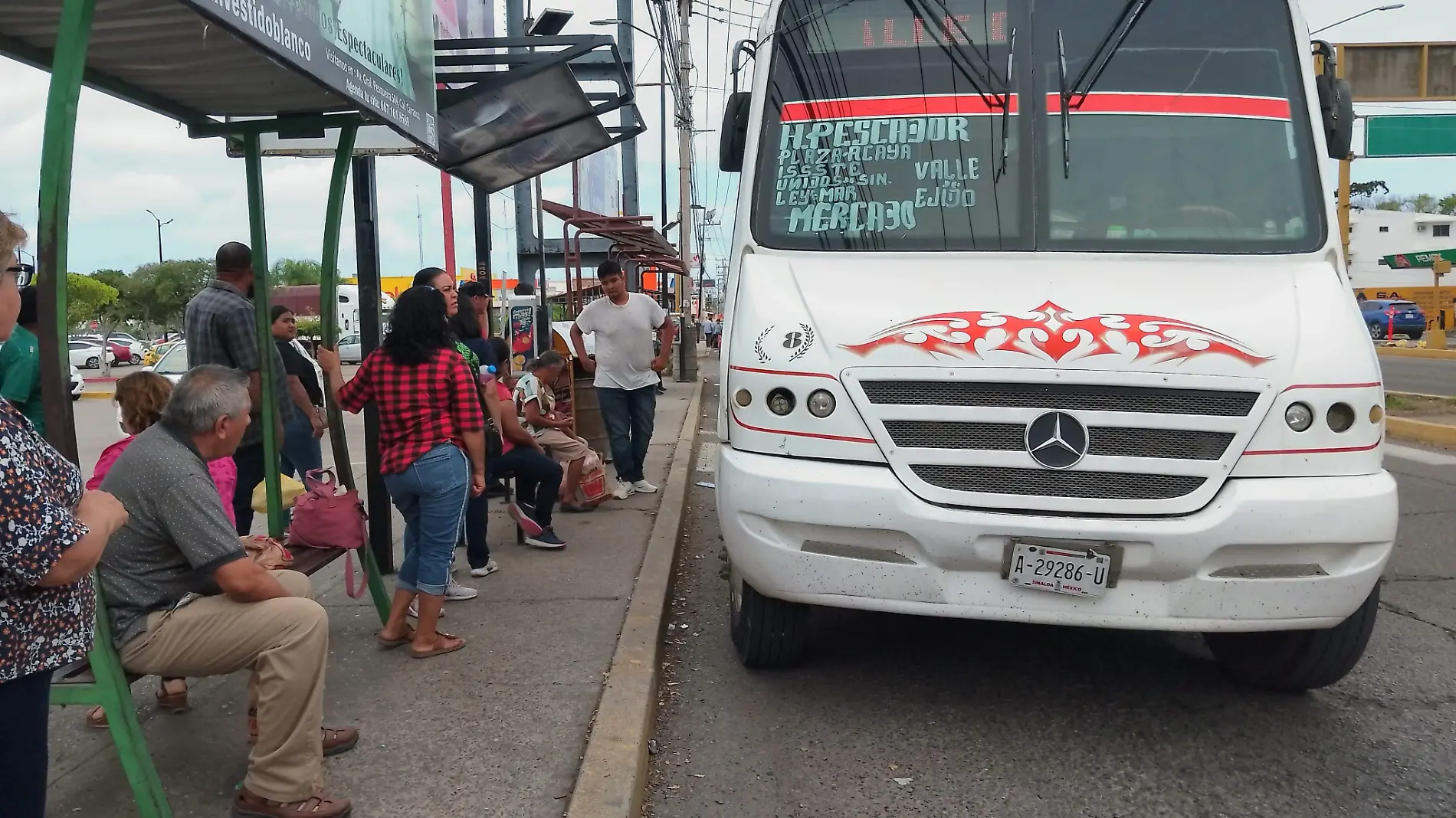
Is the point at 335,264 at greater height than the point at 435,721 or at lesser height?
greater

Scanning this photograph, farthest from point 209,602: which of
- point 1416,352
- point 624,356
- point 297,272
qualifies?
point 297,272

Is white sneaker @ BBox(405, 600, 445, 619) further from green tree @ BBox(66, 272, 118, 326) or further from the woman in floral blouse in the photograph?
green tree @ BBox(66, 272, 118, 326)

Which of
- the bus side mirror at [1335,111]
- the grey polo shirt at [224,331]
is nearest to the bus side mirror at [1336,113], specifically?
the bus side mirror at [1335,111]

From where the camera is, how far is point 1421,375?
20750mm

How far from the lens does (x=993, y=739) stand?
3857mm

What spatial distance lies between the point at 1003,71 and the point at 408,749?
3.50 meters

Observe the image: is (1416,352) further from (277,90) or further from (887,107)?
(277,90)

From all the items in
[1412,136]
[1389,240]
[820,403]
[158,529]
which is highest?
[1389,240]

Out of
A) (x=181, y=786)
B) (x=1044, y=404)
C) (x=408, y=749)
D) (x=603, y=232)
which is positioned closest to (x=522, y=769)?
(x=408, y=749)

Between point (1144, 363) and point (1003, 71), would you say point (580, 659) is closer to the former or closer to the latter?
point (1144, 363)

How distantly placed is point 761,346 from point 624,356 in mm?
4269

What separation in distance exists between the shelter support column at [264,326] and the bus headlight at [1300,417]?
154 inches

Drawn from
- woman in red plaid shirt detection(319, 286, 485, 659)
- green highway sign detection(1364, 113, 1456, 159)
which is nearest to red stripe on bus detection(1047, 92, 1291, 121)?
woman in red plaid shirt detection(319, 286, 485, 659)

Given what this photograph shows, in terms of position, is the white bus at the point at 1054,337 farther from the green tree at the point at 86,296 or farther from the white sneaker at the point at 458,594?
the green tree at the point at 86,296
